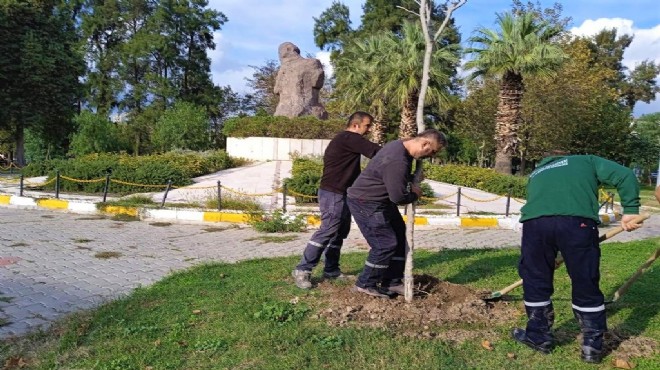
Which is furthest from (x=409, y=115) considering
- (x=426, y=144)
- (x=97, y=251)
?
(x=426, y=144)

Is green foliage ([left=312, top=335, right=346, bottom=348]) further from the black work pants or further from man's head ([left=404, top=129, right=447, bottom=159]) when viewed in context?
man's head ([left=404, top=129, right=447, bottom=159])

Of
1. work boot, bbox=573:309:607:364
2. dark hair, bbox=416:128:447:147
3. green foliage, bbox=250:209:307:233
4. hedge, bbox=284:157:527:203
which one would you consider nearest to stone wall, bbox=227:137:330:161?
hedge, bbox=284:157:527:203

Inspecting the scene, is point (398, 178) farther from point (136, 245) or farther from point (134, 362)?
point (136, 245)

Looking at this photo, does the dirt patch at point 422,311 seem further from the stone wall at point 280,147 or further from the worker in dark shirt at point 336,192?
the stone wall at point 280,147

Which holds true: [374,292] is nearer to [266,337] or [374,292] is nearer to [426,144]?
[266,337]

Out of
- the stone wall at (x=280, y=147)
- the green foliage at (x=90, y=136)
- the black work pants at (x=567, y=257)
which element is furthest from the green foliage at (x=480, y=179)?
the green foliage at (x=90, y=136)

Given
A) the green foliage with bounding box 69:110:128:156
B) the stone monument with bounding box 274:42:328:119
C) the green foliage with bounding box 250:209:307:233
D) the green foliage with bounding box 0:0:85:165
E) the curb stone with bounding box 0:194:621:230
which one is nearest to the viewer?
the green foliage with bounding box 250:209:307:233

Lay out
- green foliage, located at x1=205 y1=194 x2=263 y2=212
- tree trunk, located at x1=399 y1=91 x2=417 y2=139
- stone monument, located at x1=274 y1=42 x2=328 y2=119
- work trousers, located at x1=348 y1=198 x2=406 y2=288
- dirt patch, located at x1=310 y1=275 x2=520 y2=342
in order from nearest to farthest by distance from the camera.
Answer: dirt patch, located at x1=310 y1=275 x2=520 y2=342
work trousers, located at x1=348 y1=198 x2=406 y2=288
green foliage, located at x1=205 y1=194 x2=263 y2=212
tree trunk, located at x1=399 y1=91 x2=417 y2=139
stone monument, located at x1=274 y1=42 x2=328 y2=119

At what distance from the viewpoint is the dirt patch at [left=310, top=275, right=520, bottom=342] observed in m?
4.00

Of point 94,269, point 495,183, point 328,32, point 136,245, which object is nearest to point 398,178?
point 94,269

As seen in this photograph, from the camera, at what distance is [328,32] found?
48.1 meters

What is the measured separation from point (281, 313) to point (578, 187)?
2397 mm

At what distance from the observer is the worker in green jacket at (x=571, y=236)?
11.3ft

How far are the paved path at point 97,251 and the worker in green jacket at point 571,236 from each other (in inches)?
156
